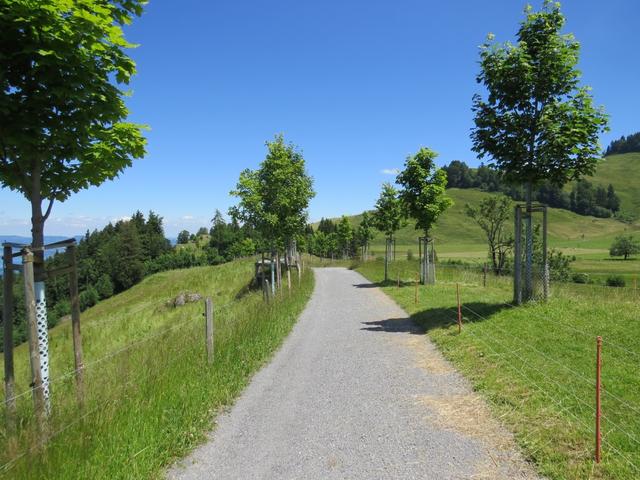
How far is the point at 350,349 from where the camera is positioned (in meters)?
10.1

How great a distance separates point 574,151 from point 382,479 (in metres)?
A: 9.66

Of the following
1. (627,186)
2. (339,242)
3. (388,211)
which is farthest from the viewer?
(627,186)

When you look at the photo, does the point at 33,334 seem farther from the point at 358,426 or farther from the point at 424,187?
the point at 424,187

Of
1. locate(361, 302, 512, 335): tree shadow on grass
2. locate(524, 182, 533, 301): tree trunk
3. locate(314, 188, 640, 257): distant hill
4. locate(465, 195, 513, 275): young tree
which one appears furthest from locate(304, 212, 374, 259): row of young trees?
locate(524, 182, 533, 301): tree trunk

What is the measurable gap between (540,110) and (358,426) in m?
9.67

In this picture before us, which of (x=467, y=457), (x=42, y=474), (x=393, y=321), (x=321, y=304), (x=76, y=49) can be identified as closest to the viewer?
(x=42, y=474)

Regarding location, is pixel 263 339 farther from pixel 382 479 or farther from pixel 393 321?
pixel 382 479

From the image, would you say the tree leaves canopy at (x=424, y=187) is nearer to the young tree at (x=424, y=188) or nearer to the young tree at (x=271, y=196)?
the young tree at (x=424, y=188)

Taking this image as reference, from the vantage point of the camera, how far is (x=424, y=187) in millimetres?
21719

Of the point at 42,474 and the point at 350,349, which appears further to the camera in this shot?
the point at 350,349

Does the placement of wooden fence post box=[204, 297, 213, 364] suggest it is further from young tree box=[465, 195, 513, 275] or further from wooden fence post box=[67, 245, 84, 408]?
young tree box=[465, 195, 513, 275]

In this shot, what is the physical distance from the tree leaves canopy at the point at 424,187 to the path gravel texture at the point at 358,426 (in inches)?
510

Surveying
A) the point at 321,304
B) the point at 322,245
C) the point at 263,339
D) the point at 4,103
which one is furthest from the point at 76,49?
the point at 322,245

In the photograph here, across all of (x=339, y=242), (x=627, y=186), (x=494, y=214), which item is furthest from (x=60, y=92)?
(x=627, y=186)
